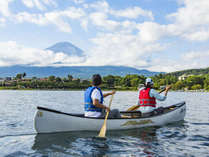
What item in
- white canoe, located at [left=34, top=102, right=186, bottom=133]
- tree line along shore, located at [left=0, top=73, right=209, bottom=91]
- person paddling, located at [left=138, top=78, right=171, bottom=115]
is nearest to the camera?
white canoe, located at [left=34, top=102, right=186, bottom=133]

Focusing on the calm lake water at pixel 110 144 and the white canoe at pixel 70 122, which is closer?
the calm lake water at pixel 110 144

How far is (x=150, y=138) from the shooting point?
31.6ft

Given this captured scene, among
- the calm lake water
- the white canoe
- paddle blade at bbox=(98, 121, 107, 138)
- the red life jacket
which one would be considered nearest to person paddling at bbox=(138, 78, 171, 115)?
the red life jacket

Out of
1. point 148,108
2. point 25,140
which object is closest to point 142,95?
point 148,108

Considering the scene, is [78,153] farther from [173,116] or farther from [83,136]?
[173,116]

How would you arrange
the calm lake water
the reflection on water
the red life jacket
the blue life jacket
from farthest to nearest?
the red life jacket < the blue life jacket < the reflection on water < the calm lake water

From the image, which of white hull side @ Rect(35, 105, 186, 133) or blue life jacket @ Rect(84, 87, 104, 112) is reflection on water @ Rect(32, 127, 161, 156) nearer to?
white hull side @ Rect(35, 105, 186, 133)

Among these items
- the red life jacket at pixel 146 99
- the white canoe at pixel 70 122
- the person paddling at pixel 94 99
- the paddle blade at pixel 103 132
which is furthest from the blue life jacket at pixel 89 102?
the red life jacket at pixel 146 99

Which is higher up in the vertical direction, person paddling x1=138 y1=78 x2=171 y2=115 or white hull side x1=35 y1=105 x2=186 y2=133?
person paddling x1=138 y1=78 x2=171 y2=115

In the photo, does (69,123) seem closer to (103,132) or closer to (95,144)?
(103,132)

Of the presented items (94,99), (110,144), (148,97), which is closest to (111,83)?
(148,97)

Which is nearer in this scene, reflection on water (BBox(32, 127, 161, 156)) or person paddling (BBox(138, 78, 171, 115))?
reflection on water (BBox(32, 127, 161, 156))

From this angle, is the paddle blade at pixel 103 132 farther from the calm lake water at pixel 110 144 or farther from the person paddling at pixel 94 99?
the person paddling at pixel 94 99

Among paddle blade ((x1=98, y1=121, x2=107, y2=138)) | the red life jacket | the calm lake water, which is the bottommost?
the calm lake water
